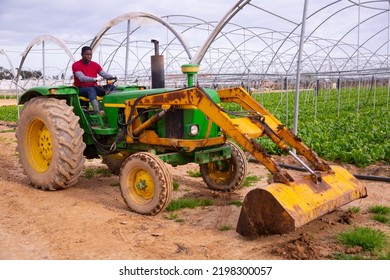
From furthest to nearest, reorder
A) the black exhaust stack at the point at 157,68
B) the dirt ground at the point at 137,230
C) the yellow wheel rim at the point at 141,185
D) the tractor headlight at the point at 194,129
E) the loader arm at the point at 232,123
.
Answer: the black exhaust stack at the point at 157,68 → the tractor headlight at the point at 194,129 → the yellow wheel rim at the point at 141,185 → the loader arm at the point at 232,123 → the dirt ground at the point at 137,230

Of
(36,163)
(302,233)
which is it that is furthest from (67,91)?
(302,233)

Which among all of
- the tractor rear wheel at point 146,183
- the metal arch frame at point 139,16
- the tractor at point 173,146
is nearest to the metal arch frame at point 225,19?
the metal arch frame at point 139,16

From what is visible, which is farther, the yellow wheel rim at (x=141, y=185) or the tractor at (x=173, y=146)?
the yellow wheel rim at (x=141, y=185)

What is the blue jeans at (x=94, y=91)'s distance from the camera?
580 centimetres

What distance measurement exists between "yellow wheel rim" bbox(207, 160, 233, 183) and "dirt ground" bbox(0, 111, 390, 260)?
0.21 m

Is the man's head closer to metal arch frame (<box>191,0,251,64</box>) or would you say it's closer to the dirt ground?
the dirt ground

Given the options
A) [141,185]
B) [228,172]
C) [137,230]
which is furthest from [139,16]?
[137,230]

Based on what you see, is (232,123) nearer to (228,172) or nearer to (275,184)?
(275,184)

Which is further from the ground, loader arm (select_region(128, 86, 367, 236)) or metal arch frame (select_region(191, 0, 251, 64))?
metal arch frame (select_region(191, 0, 251, 64))

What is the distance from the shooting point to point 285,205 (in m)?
3.63

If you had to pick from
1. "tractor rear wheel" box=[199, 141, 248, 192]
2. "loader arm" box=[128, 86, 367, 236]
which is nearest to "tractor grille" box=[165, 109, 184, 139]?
"loader arm" box=[128, 86, 367, 236]

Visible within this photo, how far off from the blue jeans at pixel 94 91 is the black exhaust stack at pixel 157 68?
80 cm

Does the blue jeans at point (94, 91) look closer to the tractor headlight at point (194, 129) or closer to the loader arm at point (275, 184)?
the loader arm at point (275, 184)

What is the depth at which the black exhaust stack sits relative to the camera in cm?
526
